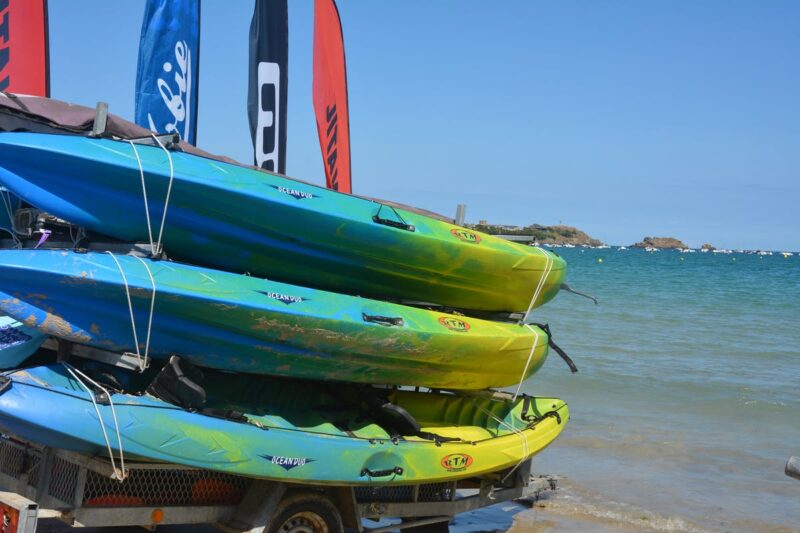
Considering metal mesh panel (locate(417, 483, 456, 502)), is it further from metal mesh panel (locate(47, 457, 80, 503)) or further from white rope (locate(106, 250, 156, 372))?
metal mesh panel (locate(47, 457, 80, 503))

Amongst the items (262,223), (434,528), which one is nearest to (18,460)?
(262,223)

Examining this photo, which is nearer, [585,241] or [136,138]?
[136,138]

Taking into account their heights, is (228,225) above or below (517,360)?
above

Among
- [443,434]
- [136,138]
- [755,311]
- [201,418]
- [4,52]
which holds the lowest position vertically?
[755,311]

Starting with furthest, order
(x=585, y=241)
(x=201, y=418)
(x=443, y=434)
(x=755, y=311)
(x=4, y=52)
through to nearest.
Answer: (x=585, y=241) < (x=755, y=311) < (x=4, y=52) < (x=443, y=434) < (x=201, y=418)

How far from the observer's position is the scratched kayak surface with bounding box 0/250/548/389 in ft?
17.6

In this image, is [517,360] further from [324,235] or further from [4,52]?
[4,52]

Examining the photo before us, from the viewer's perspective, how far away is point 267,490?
18.8 feet

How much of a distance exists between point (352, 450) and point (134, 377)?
142 centimetres

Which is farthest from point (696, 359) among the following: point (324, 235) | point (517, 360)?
point (324, 235)

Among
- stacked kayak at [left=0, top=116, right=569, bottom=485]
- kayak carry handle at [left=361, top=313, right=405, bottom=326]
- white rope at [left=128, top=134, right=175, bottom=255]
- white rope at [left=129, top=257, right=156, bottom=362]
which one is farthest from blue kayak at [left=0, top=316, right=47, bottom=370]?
kayak carry handle at [left=361, top=313, right=405, bottom=326]

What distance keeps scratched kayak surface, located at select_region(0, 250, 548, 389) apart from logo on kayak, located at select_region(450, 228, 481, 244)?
59 centimetres

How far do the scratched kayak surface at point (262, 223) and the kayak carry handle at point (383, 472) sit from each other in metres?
1.40

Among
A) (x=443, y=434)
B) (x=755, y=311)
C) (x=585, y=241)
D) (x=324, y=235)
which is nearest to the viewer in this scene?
(x=324, y=235)
